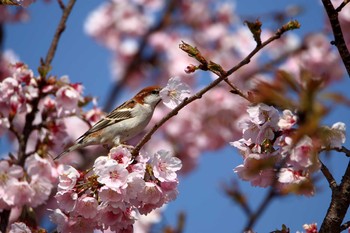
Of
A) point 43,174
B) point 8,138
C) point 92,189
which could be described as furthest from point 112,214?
point 8,138

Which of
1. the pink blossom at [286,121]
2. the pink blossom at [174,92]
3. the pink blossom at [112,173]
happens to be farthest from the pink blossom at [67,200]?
the pink blossom at [286,121]

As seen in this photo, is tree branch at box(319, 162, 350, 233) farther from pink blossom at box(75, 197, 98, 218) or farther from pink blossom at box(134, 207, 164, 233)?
pink blossom at box(134, 207, 164, 233)

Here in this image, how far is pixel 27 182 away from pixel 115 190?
1.67m

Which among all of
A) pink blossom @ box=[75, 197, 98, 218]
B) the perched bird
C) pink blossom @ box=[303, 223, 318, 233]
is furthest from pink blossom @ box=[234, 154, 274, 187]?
the perched bird

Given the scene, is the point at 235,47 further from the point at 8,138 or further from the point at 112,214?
the point at 112,214

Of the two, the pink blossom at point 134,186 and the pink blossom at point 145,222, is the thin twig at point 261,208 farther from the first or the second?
the pink blossom at point 145,222

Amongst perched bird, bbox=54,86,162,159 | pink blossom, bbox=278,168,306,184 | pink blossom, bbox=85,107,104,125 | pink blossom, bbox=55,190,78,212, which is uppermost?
pink blossom, bbox=85,107,104,125

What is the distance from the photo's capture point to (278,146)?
2.90 metres

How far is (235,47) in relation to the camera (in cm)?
1085

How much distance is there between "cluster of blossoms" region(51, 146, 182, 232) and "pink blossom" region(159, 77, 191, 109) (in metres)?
0.31

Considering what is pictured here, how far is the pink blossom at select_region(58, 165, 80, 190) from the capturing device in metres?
3.24

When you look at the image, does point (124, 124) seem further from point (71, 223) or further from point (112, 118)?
point (71, 223)

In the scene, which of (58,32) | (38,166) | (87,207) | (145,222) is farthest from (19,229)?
(145,222)

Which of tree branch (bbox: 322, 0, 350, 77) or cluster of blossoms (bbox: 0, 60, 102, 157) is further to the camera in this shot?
cluster of blossoms (bbox: 0, 60, 102, 157)
